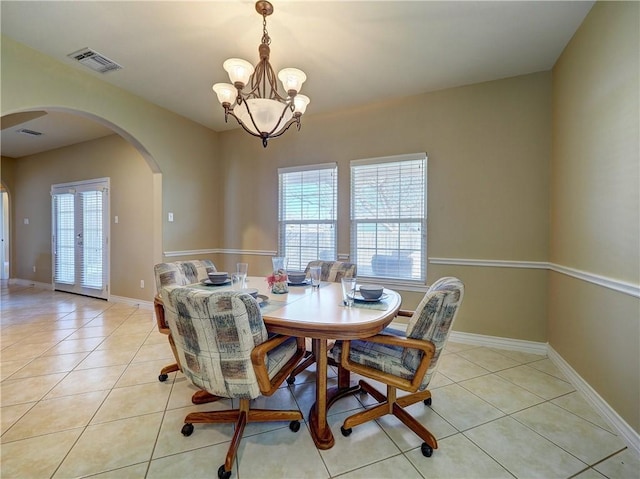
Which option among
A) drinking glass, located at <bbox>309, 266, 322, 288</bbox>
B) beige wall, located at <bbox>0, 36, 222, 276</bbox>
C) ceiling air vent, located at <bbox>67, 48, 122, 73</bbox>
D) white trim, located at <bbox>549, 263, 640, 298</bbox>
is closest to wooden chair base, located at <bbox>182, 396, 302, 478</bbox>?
drinking glass, located at <bbox>309, 266, 322, 288</bbox>

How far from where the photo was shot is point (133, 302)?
4.52 meters

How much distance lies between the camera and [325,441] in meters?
1.58

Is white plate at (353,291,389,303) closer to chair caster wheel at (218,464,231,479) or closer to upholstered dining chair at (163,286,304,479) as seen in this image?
upholstered dining chair at (163,286,304,479)

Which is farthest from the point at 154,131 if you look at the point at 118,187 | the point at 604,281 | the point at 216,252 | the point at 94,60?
the point at 604,281

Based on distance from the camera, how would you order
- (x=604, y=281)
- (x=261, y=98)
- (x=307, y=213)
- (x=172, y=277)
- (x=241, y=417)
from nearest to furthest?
1. (x=241, y=417)
2. (x=604, y=281)
3. (x=261, y=98)
4. (x=172, y=277)
5. (x=307, y=213)

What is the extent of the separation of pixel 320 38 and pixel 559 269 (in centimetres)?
288

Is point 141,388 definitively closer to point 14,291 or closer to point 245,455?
point 245,455

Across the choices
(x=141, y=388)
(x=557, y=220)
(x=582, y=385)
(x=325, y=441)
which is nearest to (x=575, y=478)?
(x=582, y=385)

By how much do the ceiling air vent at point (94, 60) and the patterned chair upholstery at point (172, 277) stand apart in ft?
6.57

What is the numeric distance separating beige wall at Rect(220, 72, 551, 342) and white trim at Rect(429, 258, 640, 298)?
0.17ft

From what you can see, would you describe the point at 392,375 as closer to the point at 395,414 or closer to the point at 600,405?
the point at 395,414

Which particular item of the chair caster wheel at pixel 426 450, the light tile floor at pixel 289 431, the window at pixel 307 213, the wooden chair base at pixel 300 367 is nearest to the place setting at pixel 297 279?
the wooden chair base at pixel 300 367

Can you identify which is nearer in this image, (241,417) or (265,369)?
(265,369)

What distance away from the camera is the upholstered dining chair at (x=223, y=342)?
1301 mm
